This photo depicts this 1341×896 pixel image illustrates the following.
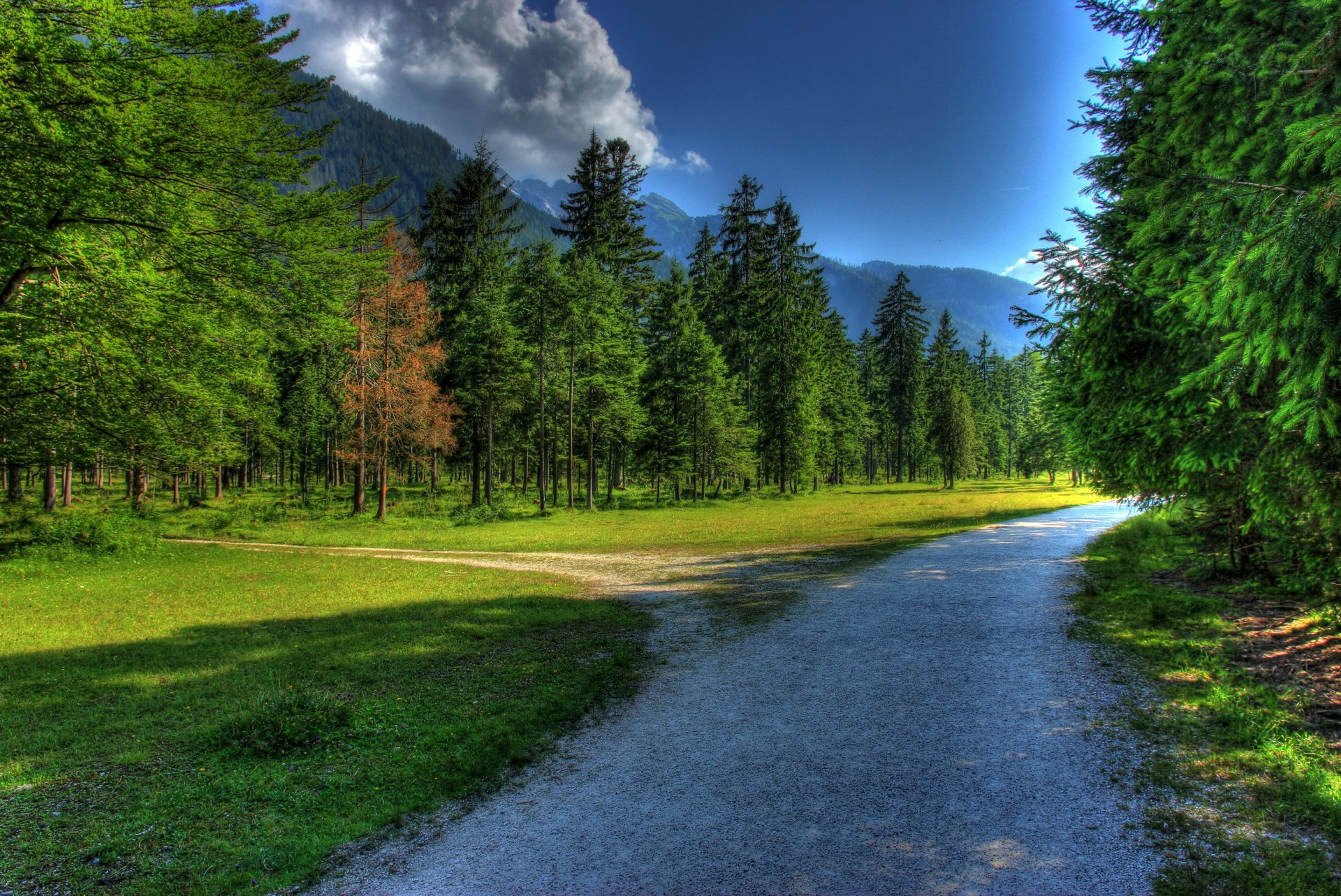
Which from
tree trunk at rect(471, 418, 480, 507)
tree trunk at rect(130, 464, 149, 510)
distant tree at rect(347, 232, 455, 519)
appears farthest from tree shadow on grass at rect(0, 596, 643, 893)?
tree trunk at rect(471, 418, 480, 507)

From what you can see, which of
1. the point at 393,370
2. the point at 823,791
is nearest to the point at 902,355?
the point at 393,370

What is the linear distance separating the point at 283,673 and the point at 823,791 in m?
6.79

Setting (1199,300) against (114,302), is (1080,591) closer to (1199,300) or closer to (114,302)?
(1199,300)

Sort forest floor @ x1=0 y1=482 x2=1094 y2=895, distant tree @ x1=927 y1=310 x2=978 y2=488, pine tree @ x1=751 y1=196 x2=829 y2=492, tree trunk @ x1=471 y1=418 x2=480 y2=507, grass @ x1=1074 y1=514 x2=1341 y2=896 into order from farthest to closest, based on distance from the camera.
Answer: distant tree @ x1=927 y1=310 x2=978 y2=488
pine tree @ x1=751 y1=196 x2=829 y2=492
tree trunk @ x1=471 y1=418 x2=480 y2=507
forest floor @ x1=0 y1=482 x2=1094 y2=895
grass @ x1=1074 y1=514 x2=1341 y2=896

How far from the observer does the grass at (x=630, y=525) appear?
19953 mm


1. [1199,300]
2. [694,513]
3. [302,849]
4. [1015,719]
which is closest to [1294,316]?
[1199,300]

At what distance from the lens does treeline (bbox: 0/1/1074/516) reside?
1170cm

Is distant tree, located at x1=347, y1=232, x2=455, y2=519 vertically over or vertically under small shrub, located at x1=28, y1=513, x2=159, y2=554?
over

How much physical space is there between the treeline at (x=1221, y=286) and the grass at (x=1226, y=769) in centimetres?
159

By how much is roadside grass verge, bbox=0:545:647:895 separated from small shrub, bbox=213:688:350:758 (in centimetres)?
2

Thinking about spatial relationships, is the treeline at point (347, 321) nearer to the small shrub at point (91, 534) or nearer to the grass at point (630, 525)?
the small shrub at point (91, 534)

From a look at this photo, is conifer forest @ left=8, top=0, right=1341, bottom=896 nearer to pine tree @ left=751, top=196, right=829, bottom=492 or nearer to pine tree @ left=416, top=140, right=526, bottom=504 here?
pine tree @ left=416, top=140, right=526, bottom=504

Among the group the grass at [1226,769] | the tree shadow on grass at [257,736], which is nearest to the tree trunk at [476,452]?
the tree shadow on grass at [257,736]

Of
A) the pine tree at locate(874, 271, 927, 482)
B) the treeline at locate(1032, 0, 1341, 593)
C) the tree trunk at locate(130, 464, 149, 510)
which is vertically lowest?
the tree trunk at locate(130, 464, 149, 510)
